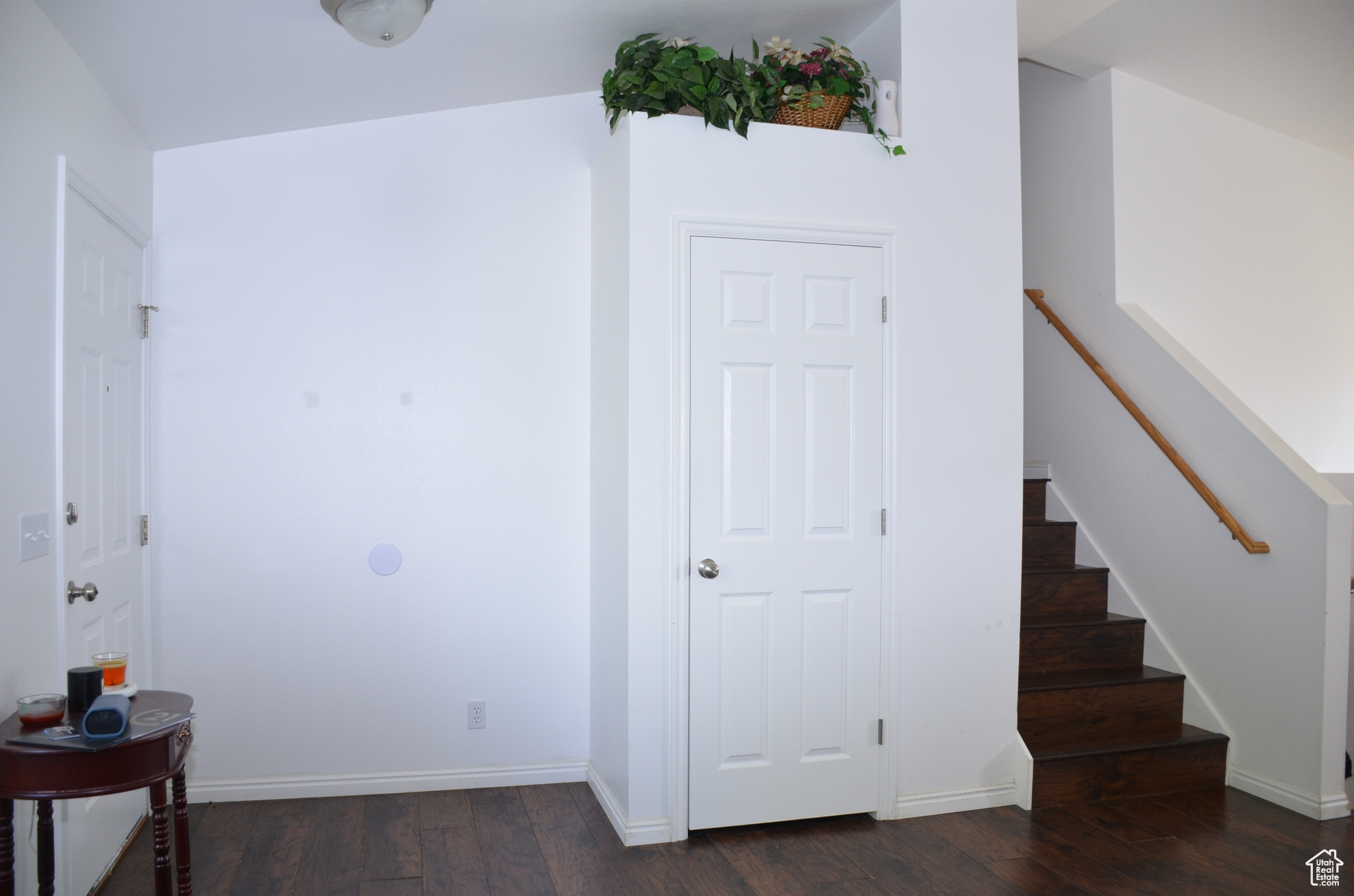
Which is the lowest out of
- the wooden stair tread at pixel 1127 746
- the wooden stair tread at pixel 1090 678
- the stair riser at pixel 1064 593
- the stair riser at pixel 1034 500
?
the wooden stair tread at pixel 1127 746

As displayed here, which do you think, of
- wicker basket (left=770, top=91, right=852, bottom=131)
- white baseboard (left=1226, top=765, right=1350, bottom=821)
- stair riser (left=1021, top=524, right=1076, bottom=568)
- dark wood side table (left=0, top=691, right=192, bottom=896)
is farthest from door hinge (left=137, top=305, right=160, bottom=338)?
white baseboard (left=1226, top=765, right=1350, bottom=821)

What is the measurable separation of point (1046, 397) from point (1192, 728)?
1.67 metres

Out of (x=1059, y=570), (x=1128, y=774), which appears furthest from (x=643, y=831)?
(x=1059, y=570)

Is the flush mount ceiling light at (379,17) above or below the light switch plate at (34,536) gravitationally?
above

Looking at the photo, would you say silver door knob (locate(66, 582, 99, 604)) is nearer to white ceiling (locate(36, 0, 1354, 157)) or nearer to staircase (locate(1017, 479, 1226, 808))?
white ceiling (locate(36, 0, 1354, 157))

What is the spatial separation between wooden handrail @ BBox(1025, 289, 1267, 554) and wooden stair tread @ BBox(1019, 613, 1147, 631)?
1.95 feet

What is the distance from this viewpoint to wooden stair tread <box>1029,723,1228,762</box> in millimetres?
3240

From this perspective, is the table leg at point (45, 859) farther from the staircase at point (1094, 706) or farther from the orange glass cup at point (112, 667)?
the staircase at point (1094, 706)

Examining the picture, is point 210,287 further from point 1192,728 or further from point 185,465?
point 1192,728

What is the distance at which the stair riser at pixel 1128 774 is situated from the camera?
321cm

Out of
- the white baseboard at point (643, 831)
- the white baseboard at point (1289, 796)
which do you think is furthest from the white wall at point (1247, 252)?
the white baseboard at point (643, 831)

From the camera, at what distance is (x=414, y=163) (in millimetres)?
3432

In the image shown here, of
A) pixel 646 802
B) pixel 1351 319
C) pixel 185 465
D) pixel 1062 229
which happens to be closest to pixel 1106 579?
pixel 1062 229

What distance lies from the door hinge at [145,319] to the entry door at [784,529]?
1.95 m
